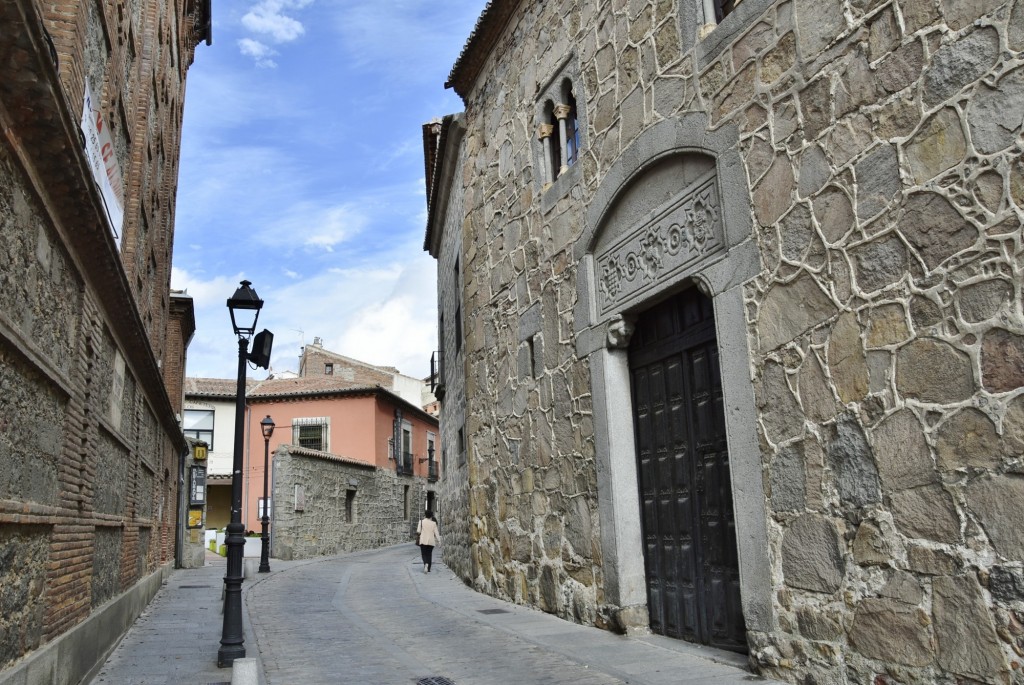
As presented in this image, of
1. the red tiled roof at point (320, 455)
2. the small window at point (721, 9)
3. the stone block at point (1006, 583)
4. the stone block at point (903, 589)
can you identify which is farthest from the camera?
the red tiled roof at point (320, 455)

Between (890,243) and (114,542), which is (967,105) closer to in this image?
(890,243)

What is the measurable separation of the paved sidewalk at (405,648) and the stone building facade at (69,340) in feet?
1.85

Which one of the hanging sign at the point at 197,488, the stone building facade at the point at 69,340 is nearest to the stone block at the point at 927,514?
the stone building facade at the point at 69,340

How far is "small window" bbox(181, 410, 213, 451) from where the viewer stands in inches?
1357

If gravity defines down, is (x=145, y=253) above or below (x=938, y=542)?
above

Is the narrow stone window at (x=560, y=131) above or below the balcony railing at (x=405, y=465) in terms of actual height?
above

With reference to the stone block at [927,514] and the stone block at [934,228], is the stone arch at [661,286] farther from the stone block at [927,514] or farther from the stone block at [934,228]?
the stone block at [934,228]

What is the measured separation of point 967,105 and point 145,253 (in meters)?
12.2

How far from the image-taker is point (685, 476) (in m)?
6.45

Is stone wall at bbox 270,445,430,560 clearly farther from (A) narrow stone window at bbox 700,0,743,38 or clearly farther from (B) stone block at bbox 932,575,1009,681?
(B) stone block at bbox 932,575,1009,681

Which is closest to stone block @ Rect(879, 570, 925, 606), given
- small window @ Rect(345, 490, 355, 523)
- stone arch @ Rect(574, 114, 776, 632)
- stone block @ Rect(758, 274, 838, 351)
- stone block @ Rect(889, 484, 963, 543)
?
stone block @ Rect(889, 484, 963, 543)

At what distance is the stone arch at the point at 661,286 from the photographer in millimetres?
5367

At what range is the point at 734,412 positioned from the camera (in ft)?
18.0

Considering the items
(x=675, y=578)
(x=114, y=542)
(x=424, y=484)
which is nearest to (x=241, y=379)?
(x=114, y=542)
